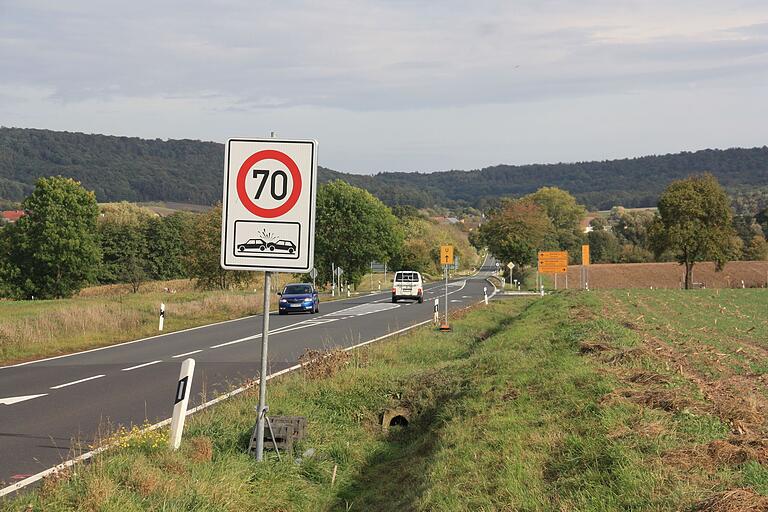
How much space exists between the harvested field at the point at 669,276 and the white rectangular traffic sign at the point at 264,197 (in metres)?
76.0

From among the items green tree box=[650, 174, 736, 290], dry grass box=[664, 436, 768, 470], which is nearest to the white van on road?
green tree box=[650, 174, 736, 290]

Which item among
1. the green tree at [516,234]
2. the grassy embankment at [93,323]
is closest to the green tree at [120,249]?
the green tree at [516,234]

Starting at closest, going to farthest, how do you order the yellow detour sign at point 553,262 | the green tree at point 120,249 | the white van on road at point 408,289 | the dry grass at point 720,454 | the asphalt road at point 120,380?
the dry grass at point 720,454, the asphalt road at point 120,380, the white van on road at point 408,289, the yellow detour sign at point 553,262, the green tree at point 120,249

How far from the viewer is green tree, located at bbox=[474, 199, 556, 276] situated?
82.6m

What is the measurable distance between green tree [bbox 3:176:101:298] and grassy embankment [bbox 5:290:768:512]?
71.6 metres

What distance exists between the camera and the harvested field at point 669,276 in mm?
84625

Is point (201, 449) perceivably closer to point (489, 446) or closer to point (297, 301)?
point (489, 446)

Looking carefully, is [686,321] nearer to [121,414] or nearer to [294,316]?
[294,316]

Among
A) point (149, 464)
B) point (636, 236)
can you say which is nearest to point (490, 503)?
point (149, 464)

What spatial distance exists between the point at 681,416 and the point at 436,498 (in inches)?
90.6

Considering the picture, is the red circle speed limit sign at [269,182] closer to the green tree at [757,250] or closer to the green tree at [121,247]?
the green tree at [121,247]

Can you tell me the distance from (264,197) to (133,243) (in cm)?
10553

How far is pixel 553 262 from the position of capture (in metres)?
57.7

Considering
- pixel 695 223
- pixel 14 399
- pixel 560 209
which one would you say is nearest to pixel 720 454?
pixel 14 399
